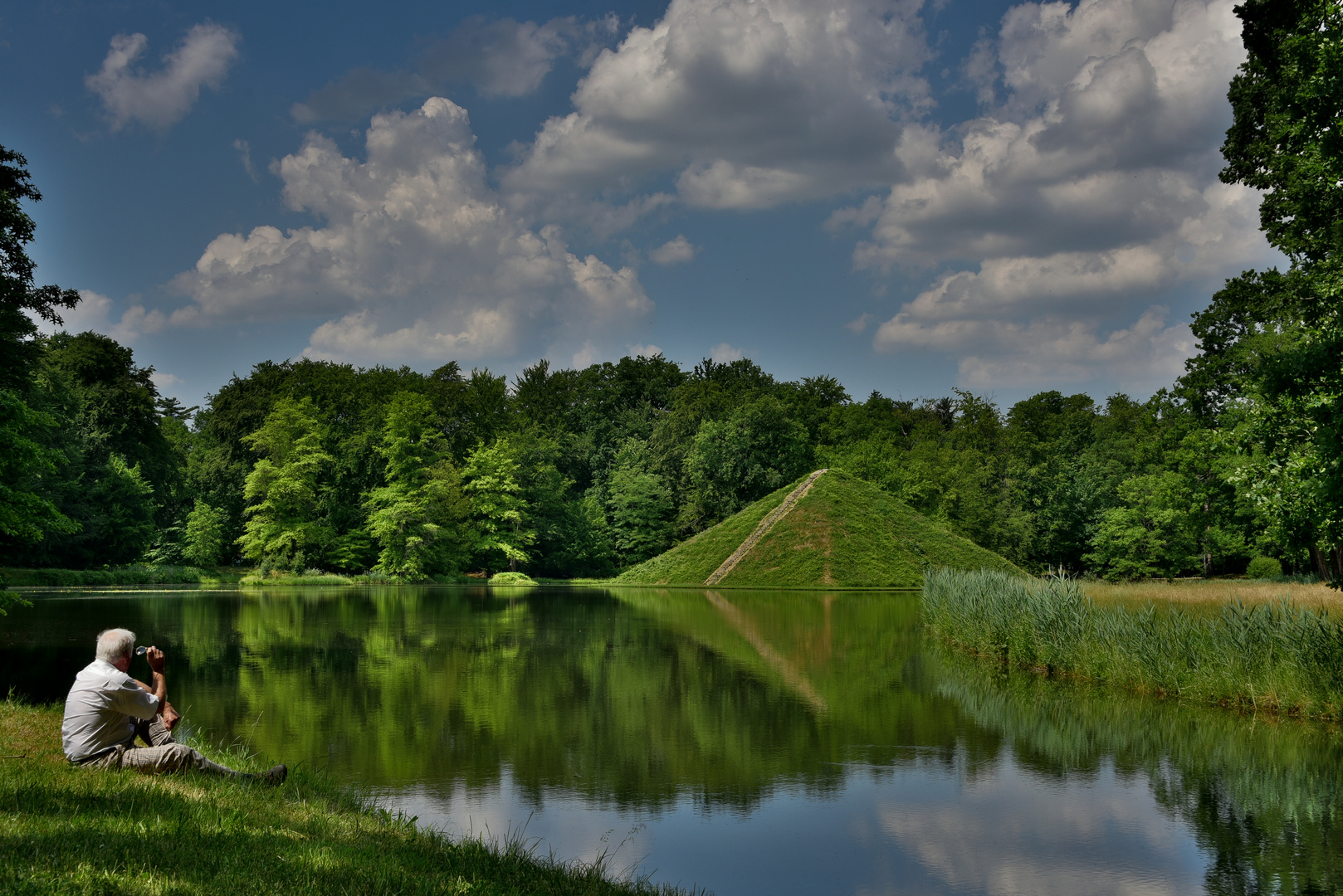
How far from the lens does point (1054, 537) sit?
201 feet

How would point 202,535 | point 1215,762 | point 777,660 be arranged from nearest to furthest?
point 1215,762, point 777,660, point 202,535

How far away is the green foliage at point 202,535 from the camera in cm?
5256

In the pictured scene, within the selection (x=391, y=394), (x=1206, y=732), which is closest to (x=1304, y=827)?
(x=1206, y=732)

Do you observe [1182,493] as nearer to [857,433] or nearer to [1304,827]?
[1304,827]

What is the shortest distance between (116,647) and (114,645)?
2cm

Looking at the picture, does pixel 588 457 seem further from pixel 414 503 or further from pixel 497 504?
pixel 414 503

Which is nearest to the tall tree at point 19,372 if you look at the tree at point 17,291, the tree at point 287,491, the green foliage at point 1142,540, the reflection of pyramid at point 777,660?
the tree at point 17,291

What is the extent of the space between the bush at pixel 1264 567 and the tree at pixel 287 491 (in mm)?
49437

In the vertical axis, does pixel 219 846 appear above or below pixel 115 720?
below

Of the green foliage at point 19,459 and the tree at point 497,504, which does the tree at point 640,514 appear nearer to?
the tree at point 497,504

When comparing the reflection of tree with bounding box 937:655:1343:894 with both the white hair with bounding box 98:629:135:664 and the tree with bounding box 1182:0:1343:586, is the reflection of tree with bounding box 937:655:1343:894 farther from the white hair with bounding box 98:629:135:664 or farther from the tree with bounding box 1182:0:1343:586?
the white hair with bounding box 98:629:135:664

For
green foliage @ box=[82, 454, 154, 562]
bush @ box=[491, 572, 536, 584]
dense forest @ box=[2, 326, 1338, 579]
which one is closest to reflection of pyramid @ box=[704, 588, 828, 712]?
dense forest @ box=[2, 326, 1338, 579]

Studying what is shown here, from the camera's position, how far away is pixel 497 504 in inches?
2339

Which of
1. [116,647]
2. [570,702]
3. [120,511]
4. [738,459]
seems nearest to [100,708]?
[116,647]
